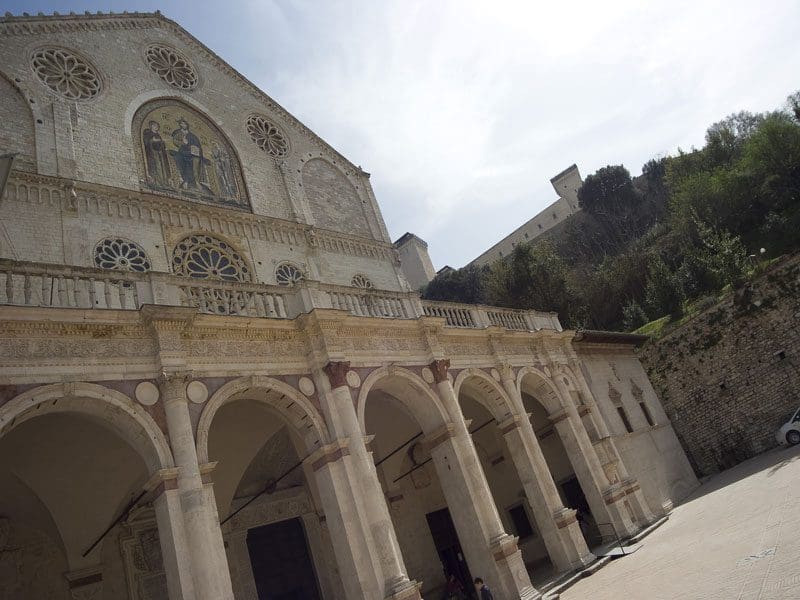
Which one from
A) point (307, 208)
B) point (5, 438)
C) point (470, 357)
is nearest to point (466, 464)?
point (470, 357)

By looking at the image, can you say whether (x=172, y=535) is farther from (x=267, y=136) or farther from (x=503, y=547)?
(x=267, y=136)

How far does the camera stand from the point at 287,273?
56.0 feet

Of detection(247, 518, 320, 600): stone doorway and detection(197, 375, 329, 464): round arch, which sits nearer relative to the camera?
detection(197, 375, 329, 464): round arch

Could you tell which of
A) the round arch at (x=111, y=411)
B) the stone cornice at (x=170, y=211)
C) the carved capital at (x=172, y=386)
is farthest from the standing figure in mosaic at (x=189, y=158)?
the round arch at (x=111, y=411)

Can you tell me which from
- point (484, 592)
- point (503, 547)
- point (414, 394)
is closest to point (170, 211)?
point (414, 394)

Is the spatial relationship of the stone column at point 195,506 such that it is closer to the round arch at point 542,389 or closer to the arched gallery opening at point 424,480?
the arched gallery opening at point 424,480

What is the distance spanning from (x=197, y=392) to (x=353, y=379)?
329cm

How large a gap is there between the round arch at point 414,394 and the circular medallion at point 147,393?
4.63m

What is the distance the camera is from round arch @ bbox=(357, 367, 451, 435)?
40.5 ft

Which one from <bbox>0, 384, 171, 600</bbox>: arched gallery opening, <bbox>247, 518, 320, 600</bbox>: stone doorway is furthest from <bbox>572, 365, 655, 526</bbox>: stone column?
<bbox>0, 384, 171, 600</bbox>: arched gallery opening

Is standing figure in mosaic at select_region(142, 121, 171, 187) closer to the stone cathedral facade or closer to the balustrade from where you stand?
the stone cathedral facade

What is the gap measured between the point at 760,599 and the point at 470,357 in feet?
29.0

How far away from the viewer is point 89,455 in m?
9.97

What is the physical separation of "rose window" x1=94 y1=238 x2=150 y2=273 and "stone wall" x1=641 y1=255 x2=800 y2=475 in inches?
848
